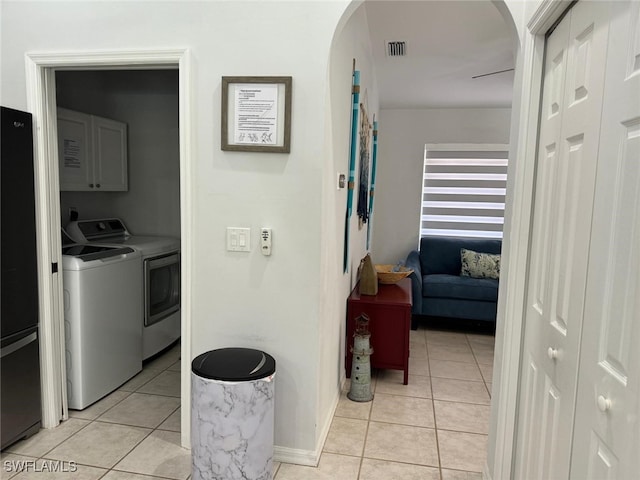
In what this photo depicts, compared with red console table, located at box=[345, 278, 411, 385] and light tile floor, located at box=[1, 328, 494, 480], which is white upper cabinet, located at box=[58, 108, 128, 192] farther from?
red console table, located at box=[345, 278, 411, 385]

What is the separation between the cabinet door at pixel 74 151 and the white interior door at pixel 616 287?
3272mm

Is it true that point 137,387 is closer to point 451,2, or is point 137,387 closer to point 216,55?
point 216,55

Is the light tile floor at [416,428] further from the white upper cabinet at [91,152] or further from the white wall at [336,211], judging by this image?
the white upper cabinet at [91,152]

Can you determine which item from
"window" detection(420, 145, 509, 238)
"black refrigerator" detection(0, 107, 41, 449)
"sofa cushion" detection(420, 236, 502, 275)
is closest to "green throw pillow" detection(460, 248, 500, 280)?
"sofa cushion" detection(420, 236, 502, 275)

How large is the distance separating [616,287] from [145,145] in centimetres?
383

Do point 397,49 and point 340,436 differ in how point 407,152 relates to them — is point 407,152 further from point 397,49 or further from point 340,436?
point 340,436

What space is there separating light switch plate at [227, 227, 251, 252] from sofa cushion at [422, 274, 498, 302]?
2966 millimetres

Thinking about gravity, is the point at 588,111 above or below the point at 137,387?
above

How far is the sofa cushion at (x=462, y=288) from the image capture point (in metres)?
4.59

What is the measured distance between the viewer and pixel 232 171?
2.19m

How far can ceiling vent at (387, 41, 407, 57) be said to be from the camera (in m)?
3.57

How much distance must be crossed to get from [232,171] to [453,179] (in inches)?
157

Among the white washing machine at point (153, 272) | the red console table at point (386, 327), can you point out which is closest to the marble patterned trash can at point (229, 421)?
the red console table at point (386, 327)

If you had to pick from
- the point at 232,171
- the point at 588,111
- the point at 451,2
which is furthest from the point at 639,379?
the point at 451,2
